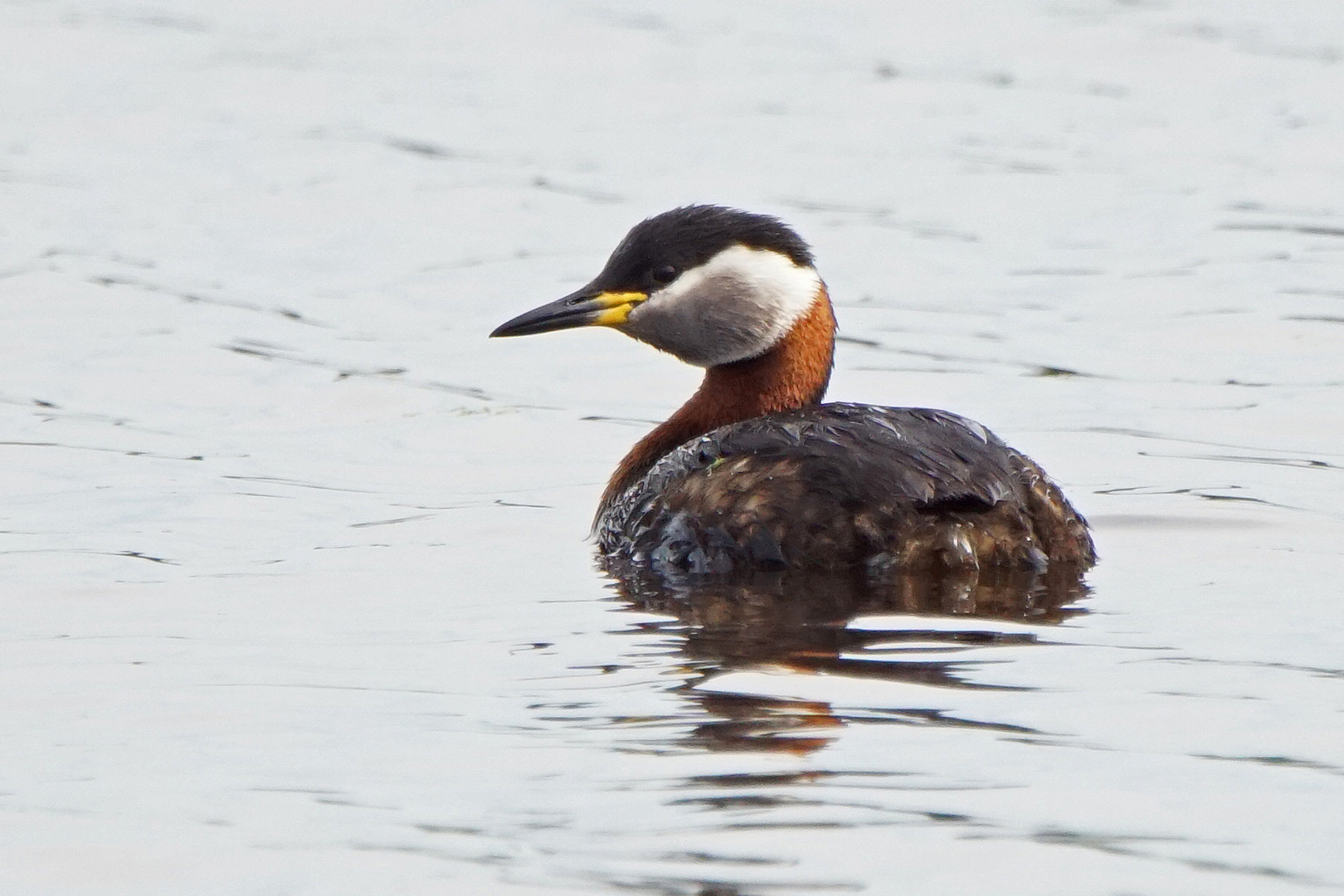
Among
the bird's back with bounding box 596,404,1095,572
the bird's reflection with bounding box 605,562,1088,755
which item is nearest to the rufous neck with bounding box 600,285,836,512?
the bird's back with bounding box 596,404,1095,572

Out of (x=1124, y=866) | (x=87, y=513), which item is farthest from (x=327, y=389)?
(x=1124, y=866)

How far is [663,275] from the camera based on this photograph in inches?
343

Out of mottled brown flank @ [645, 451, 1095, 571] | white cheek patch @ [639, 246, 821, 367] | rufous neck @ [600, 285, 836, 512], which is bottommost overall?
mottled brown flank @ [645, 451, 1095, 571]

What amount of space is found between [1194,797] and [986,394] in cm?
611

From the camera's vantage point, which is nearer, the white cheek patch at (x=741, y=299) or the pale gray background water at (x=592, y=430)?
the pale gray background water at (x=592, y=430)

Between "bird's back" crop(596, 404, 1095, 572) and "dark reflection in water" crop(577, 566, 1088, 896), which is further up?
"bird's back" crop(596, 404, 1095, 572)

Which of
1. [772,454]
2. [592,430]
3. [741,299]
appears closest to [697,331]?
[741,299]

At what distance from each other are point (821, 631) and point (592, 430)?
4143mm

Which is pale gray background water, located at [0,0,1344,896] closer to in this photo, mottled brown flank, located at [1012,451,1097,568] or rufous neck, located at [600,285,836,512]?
mottled brown flank, located at [1012,451,1097,568]

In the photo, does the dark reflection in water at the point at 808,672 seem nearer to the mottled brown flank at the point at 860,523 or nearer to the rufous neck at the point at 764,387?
the mottled brown flank at the point at 860,523

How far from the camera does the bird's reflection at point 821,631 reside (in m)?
5.96

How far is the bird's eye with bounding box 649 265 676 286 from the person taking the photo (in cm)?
868

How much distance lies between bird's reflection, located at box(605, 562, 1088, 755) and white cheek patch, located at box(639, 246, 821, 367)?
3.62ft

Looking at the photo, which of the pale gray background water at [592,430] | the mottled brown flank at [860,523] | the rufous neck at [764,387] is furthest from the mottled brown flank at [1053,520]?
the rufous neck at [764,387]
